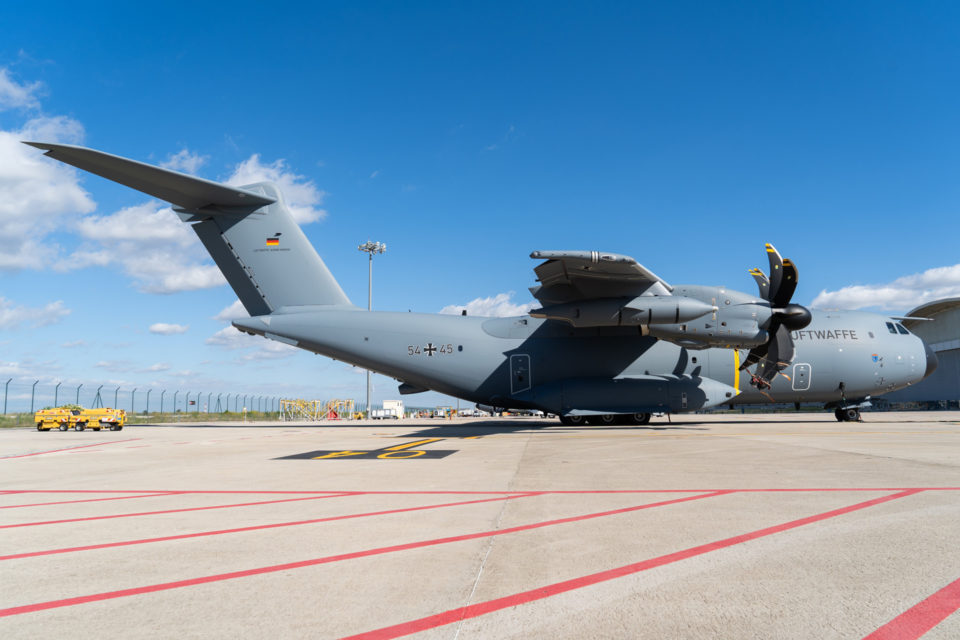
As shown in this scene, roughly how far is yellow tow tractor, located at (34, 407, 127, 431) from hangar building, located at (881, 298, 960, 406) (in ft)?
172

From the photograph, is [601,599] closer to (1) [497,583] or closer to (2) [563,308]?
(1) [497,583]

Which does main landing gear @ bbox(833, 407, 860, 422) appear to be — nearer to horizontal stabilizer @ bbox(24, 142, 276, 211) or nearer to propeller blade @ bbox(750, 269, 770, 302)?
propeller blade @ bbox(750, 269, 770, 302)

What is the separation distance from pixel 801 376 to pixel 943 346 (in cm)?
3411

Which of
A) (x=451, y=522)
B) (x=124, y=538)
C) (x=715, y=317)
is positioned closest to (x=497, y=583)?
(x=451, y=522)

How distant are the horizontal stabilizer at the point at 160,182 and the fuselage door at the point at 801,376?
58.2 ft

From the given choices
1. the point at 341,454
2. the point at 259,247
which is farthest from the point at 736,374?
the point at 259,247

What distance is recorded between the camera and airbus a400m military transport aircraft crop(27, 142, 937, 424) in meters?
16.1

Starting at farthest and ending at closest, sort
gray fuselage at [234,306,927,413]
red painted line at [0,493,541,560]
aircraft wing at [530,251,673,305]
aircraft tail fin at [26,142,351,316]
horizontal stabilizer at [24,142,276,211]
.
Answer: gray fuselage at [234,306,927,413] → aircraft tail fin at [26,142,351,316] → aircraft wing at [530,251,673,305] → horizontal stabilizer at [24,142,276,211] → red painted line at [0,493,541,560]

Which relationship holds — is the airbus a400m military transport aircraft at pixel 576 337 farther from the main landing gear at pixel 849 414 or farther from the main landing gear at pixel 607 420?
the main landing gear at pixel 849 414

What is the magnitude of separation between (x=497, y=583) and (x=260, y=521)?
2.64m

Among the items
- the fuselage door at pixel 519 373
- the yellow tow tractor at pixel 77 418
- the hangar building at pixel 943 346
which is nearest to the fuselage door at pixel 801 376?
the fuselage door at pixel 519 373

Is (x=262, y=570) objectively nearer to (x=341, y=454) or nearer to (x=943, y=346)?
(x=341, y=454)

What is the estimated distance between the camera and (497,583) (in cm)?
304

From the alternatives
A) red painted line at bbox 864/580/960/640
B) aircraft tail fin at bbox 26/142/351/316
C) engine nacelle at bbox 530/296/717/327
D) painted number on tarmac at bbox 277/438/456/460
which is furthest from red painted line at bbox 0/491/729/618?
aircraft tail fin at bbox 26/142/351/316
